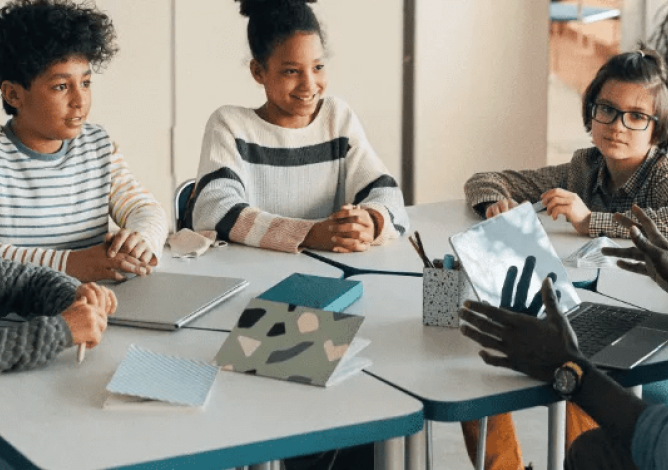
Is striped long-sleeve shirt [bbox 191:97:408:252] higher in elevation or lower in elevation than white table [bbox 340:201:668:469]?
higher

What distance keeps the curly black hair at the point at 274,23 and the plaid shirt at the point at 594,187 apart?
539 millimetres

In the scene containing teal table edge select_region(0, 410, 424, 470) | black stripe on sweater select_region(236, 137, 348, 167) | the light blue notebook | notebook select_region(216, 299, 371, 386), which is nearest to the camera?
teal table edge select_region(0, 410, 424, 470)

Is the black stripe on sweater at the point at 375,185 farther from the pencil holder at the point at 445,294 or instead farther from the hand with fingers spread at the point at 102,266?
the pencil holder at the point at 445,294

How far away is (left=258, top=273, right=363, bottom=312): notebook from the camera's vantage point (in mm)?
1779

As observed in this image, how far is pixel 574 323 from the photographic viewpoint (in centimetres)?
174

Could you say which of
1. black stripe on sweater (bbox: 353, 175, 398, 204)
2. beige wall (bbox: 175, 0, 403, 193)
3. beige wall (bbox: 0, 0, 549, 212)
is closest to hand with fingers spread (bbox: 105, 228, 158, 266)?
black stripe on sweater (bbox: 353, 175, 398, 204)

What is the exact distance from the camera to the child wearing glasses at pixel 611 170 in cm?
239

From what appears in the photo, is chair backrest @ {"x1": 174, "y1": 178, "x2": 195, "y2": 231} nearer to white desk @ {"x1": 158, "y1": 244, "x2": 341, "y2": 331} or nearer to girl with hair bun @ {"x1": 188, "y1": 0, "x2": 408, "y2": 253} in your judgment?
girl with hair bun @ {"x1": 188, "y1": 0, "x2": 408, "y2": 253}

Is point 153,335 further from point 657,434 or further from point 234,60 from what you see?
point 234,60

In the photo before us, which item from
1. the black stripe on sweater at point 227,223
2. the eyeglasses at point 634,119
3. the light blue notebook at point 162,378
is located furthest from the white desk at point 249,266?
the eyeglasses at point 634,119

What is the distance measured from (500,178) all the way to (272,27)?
0.67 metres

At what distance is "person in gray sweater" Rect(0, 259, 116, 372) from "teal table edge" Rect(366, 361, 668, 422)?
1.38ft

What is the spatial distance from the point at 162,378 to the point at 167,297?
437 millimetres

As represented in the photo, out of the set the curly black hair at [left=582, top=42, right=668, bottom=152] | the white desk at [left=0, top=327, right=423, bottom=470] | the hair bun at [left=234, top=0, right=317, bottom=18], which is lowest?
the white desk at [left=0, top=327, right=423, bottom=470]
